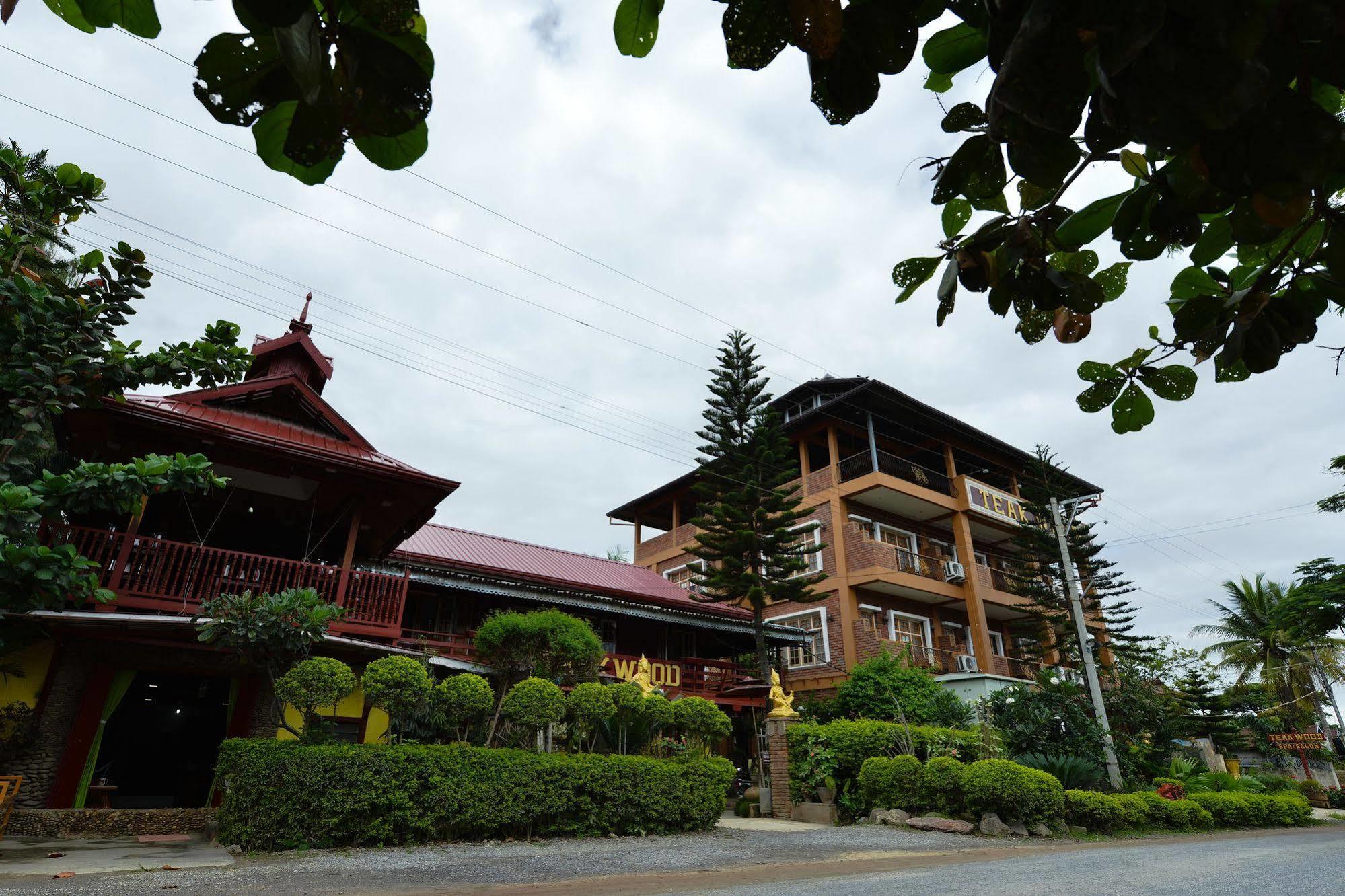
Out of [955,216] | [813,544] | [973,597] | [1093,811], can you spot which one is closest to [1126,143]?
[955,216]

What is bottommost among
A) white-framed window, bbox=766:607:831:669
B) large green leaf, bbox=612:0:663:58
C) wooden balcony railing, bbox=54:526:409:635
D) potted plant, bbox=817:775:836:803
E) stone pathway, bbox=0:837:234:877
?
stone pathway, bbox=0:837:234:877

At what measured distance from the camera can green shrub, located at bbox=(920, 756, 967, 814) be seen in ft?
35.1

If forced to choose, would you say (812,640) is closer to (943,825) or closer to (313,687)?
(943,825)

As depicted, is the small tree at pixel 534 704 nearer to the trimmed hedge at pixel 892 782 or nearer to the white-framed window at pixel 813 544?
the trimmed hedge at pixel 892 782

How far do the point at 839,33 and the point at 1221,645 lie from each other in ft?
129

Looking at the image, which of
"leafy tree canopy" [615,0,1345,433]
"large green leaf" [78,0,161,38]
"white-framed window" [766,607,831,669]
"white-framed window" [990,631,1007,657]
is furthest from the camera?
"white-framed window" [990,631,1007,657]

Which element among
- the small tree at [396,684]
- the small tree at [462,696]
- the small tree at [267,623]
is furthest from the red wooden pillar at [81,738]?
the small tree at [462,696]

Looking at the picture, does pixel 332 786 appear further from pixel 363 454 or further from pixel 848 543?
pixel 848 543

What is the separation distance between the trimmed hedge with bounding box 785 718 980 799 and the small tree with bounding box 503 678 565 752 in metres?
5.04

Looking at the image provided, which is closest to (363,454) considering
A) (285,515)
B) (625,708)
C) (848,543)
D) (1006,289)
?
(285,515)

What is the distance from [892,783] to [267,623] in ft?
30.3

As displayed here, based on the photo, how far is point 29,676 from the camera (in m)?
8.62

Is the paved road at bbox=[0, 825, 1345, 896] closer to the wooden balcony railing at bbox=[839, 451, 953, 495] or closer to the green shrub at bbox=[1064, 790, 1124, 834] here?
the green shrub at bbox=[1064, 790, 1124, 834]

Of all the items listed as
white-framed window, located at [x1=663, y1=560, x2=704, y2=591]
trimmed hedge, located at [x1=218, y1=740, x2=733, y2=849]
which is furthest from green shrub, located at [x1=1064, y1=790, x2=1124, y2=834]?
white-framed window, located at [x1=663, y1=560, x2=704, y2=591]
